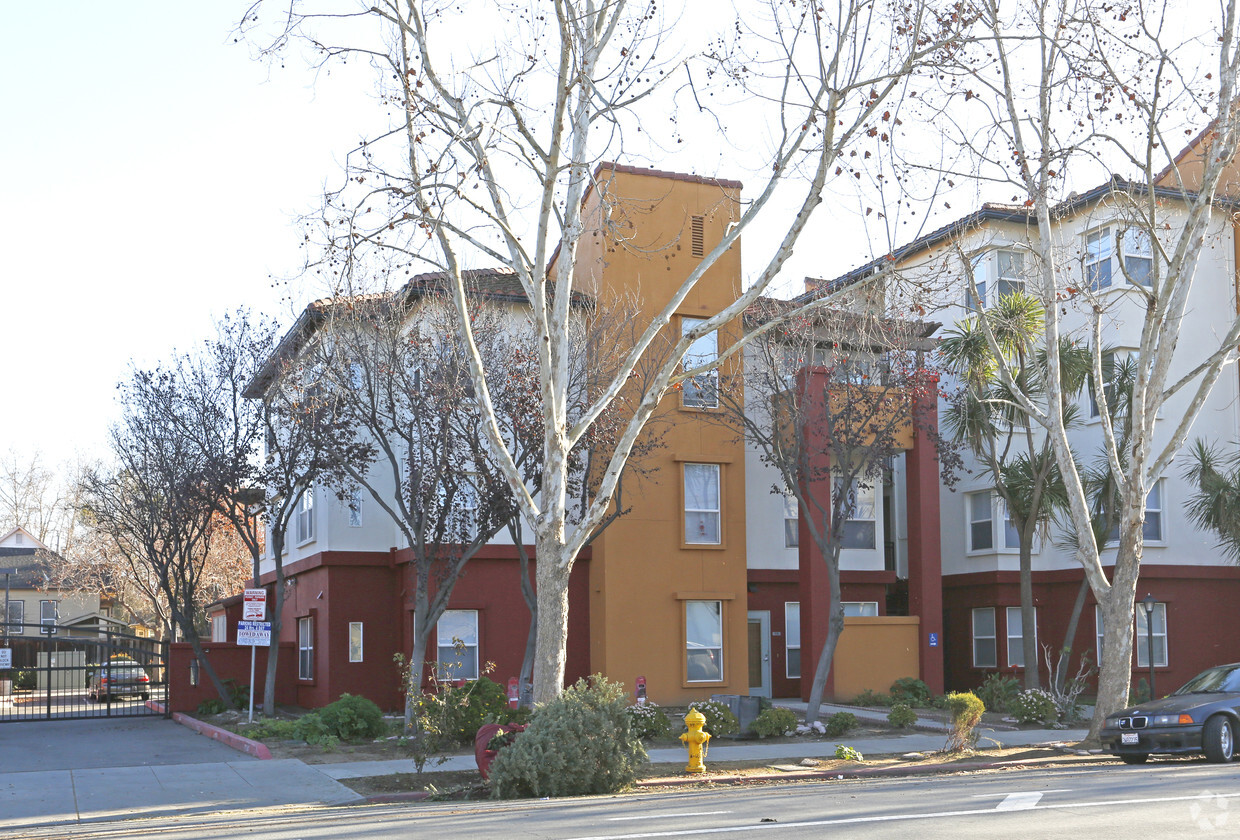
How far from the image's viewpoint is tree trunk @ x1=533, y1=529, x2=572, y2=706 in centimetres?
1388

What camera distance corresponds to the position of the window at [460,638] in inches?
930

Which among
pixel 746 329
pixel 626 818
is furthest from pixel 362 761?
pixel 746 329

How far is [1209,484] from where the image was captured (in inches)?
974

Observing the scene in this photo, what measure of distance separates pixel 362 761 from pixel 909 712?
29.6ft

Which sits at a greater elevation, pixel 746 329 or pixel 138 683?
pixel 746 329

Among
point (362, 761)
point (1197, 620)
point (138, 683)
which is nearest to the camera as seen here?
point (362, 761)

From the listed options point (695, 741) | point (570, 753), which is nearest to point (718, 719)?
point (695, 741)

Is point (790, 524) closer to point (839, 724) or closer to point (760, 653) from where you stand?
point (760, 653)

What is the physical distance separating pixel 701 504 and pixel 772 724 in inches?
284

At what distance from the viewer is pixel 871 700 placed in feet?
77.7

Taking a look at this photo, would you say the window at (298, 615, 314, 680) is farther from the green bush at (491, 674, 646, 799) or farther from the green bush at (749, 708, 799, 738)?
the green bush at (491, 674, 646, 799)

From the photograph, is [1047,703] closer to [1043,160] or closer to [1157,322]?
[1157,322]

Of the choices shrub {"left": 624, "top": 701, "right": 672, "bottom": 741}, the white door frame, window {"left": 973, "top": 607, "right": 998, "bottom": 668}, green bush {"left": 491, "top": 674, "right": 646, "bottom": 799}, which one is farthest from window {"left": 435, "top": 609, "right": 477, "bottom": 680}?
window {"left": 973, "top": 607, "right": 998, "bottom": 668}

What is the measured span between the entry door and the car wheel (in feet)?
42.0
